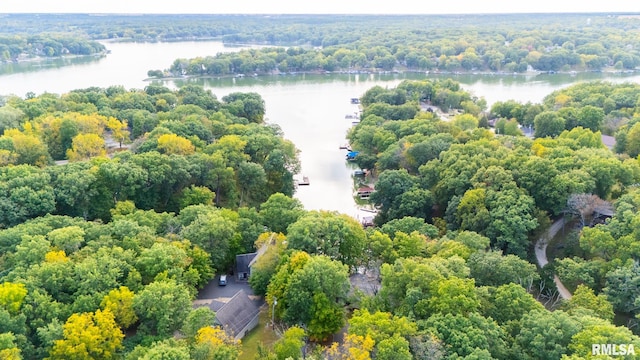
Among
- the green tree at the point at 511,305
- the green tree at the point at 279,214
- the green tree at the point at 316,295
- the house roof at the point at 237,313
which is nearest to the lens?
the green tree at the point at 511,305

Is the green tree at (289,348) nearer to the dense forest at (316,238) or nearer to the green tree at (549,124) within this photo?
the dense forest at (316,238)

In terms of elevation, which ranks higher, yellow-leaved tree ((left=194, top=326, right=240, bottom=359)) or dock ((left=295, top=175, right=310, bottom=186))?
yellow-leaved tree ((left=194, top=326, right=240, bottom=359))

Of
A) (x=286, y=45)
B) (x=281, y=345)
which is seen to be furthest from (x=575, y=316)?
(x=286, y=45)

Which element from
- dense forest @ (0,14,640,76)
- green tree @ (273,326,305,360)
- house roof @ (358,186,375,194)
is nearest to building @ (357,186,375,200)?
house roof @ (358,186,375,194)

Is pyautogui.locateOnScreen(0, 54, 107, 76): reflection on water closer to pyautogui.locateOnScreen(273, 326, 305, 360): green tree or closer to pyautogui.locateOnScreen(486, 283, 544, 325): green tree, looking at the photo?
pyautogui.locateOnScreen(273, 326, 305, 360): green tree

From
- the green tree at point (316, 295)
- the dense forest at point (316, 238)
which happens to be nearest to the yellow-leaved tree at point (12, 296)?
the dense forest at point (316, 238)

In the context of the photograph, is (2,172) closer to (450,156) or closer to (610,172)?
(450,156)
